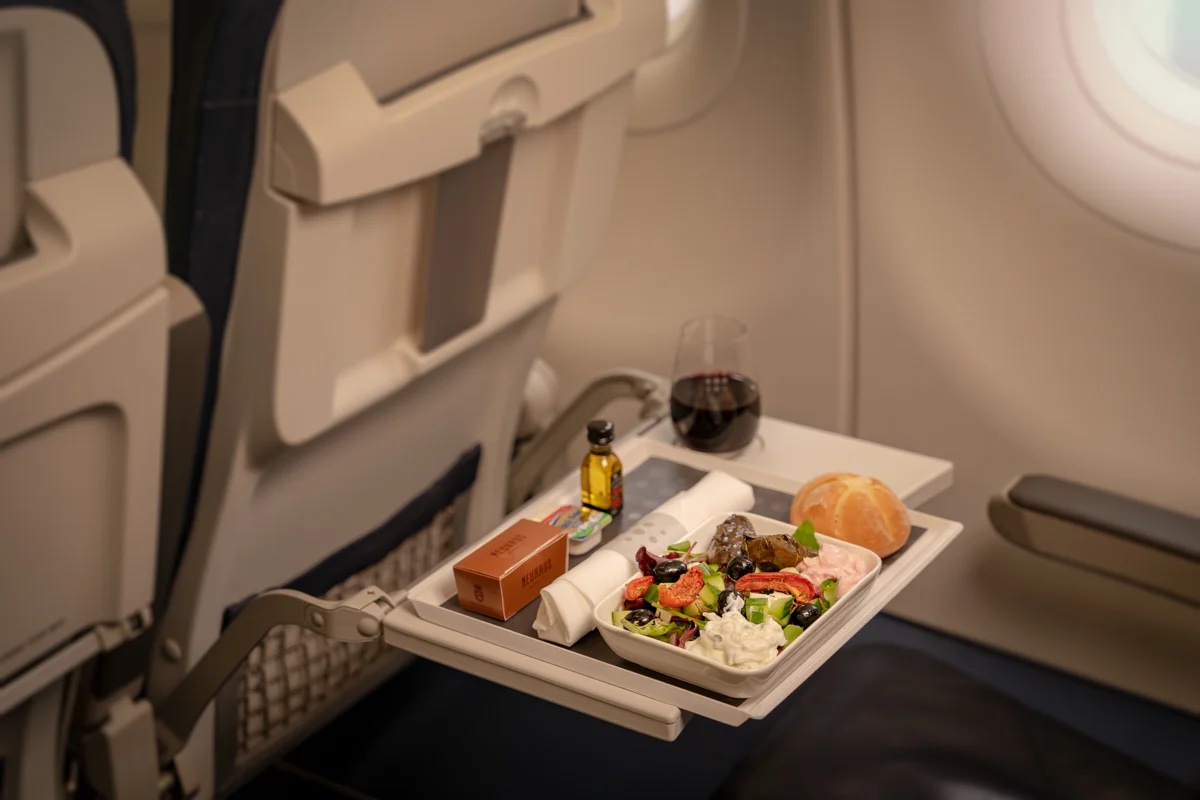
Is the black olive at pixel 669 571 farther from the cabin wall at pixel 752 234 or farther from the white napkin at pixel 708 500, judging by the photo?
the cabin wall at pixel 752 234

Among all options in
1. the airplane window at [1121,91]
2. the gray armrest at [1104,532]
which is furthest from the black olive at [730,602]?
the airplane window at [1121,91]

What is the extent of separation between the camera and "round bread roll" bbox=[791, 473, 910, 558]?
1.40 meters

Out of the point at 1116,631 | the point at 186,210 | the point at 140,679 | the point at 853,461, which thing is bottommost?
the point at 1116,631

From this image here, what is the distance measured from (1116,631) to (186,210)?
6.04ft

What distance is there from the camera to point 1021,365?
2.27 metres

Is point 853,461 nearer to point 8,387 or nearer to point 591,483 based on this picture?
point 591,483

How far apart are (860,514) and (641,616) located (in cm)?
32

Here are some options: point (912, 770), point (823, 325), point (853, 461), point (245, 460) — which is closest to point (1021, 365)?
point (823, 325)

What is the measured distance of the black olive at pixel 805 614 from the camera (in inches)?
47.3

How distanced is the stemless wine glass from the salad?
0.29 meters

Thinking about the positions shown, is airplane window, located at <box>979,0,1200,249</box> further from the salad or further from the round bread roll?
the salad

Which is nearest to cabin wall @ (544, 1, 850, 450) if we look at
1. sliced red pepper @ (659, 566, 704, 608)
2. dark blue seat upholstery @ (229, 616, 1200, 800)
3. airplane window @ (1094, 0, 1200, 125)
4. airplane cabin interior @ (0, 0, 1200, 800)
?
airplane cabin interior @ (0, 0, 1200, 800)

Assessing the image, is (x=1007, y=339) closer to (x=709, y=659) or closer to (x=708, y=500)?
(x=708, y=500)

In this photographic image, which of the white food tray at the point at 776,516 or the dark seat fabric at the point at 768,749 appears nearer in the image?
the white food tray at the point at 776,516
